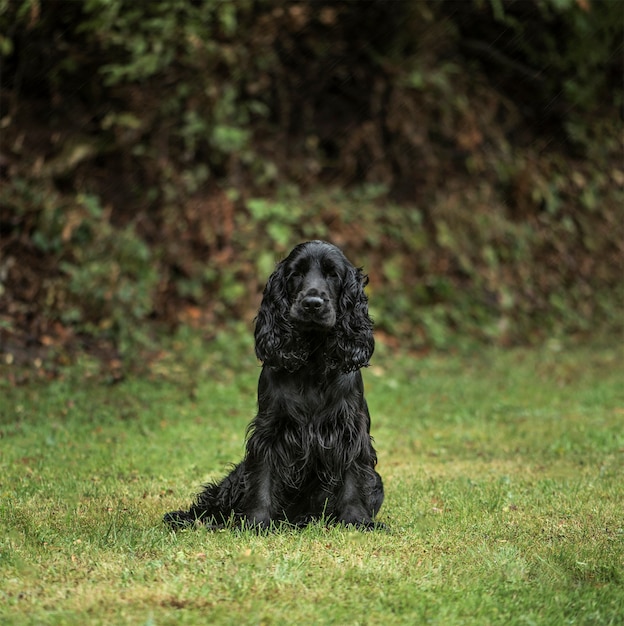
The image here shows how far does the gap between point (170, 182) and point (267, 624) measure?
8609mm

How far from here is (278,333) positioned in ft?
15.7

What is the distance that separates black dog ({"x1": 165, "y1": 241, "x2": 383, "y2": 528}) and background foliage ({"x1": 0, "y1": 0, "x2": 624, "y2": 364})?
493cm

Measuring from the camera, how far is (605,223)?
15.3 meters

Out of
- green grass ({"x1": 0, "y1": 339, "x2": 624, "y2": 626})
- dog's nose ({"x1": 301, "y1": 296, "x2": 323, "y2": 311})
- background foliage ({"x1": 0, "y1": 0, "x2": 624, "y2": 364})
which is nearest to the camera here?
green grass ({"x1": 0, "y1": 339, "x2": 624, "y2": 626})

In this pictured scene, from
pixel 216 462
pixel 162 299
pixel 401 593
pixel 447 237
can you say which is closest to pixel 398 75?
pixel 447 237

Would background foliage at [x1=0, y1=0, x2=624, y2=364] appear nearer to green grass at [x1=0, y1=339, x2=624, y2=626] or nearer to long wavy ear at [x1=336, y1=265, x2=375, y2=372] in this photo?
green grass at [x1=0, y1=339, x2=624, y2=626]

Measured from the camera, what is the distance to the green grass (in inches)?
140

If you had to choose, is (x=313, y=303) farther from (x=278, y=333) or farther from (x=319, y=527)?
(x=319, y=527)

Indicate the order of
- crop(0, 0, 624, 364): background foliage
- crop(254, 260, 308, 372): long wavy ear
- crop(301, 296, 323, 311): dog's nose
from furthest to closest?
1. crop(0, 0, 624, 364): background foliage
2. crop(254, 260, 308, 372): long wavy ear
3. crop(301, 296, 323, 311): dog's nose

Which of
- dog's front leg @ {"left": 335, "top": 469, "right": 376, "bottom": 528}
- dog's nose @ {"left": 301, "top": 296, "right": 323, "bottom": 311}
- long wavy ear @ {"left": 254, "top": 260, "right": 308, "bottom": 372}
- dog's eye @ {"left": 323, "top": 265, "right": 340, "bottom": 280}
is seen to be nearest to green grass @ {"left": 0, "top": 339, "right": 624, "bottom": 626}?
dog's front leg @ {"left": 335, "top": 469, "right": 376, "bottom": 528}

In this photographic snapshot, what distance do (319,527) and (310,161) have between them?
8604 mm

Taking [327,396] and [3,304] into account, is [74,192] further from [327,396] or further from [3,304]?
[327,396]

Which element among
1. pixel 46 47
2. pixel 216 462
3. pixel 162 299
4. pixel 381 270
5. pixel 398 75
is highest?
pixel 398 75

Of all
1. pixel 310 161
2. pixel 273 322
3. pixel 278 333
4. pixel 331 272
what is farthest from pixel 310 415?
pixel 310 161
